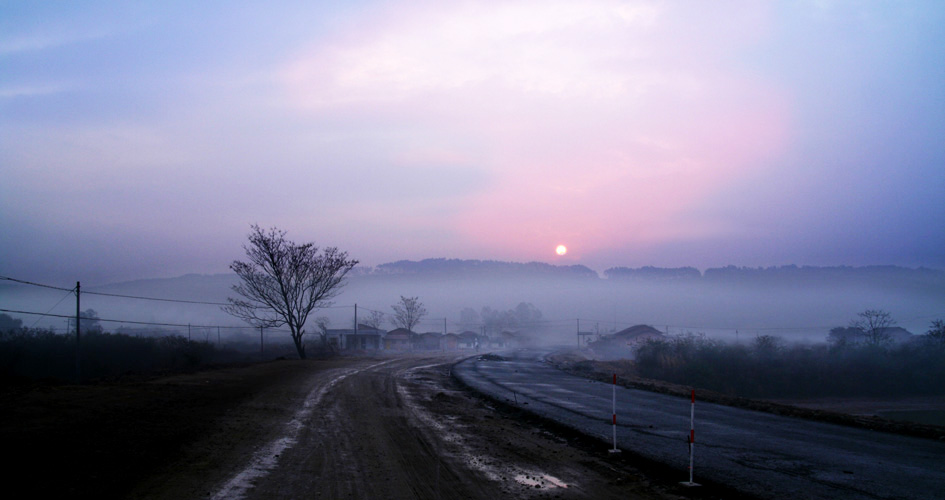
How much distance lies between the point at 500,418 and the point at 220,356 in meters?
36.2

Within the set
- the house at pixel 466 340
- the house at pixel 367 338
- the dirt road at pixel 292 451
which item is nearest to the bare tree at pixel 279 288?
the dirt road at pixel 292 451

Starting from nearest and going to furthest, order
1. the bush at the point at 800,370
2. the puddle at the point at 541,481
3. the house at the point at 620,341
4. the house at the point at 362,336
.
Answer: the puddle at the point at 541,481, the bush at the point at 800,370, the house at the point at 620,341, the house at the point at 362,336

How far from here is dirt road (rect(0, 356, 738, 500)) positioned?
7.48 metres

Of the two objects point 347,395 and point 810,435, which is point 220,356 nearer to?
point 347,395

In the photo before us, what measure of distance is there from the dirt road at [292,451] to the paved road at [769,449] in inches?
32.4

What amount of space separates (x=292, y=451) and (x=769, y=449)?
341 inches

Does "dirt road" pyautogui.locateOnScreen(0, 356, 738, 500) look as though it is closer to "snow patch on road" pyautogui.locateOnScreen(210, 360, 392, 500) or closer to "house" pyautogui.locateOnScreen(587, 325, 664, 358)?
"snow patch on road" pyautogui.locateOnScreen(210, 360, 392, 500)

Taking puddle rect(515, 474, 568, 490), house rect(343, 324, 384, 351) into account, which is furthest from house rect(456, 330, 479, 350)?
puddle rect(515, 474, 568, 490)

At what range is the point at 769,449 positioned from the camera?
10.6 metres

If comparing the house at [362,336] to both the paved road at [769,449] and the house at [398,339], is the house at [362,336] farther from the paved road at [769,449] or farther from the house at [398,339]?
the paved road at [769,449]

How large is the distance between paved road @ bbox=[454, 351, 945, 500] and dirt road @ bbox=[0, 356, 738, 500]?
82 centimetres

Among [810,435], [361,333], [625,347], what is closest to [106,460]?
[810,435]

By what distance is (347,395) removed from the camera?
1842 cm

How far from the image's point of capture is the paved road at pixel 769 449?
26.1 feet
